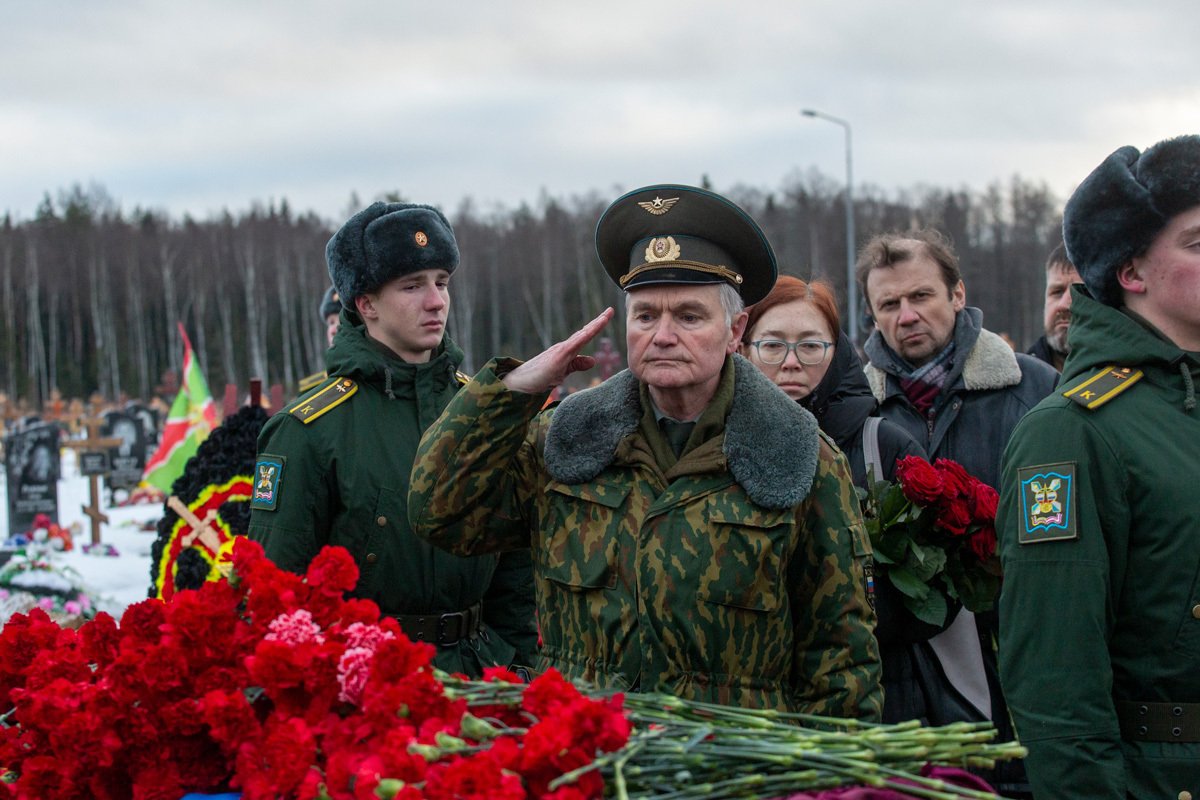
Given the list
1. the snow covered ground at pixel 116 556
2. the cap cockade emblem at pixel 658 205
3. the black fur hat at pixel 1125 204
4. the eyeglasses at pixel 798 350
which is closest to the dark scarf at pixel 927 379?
the eyeglasses at pixel 798 350

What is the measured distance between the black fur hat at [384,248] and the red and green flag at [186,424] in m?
7.29

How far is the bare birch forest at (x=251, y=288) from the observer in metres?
51.8

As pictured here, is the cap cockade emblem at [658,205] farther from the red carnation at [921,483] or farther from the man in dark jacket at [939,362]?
the man in dark jacket at [939,362]

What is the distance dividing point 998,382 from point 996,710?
1.22 metres

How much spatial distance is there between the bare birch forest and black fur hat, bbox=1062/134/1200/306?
4577 centimetres

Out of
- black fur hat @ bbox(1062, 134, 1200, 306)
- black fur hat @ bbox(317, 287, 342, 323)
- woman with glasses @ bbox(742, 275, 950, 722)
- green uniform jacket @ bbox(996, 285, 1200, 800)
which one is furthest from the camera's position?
black fur hat @ bbox(317, 287, 342, 323)

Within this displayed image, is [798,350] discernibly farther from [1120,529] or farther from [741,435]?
[1120,529]

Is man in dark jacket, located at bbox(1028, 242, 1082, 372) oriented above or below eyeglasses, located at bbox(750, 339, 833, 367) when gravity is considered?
above

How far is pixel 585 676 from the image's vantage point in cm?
266

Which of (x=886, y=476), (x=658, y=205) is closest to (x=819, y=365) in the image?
(x=886, y=476)

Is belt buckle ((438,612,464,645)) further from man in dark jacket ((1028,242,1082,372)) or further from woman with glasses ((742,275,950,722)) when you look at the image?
man in dark jacket ((1028,242,1082,372))

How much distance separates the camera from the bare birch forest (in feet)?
170

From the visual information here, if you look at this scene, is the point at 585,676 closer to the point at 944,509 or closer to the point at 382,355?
the point at 944,509

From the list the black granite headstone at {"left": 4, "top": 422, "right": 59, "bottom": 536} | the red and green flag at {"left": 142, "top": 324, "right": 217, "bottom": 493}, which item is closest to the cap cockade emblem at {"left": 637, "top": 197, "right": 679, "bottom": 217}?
the red and green flag at {"left": 142, "top": 324, "right": 217, "bottom": 493}
